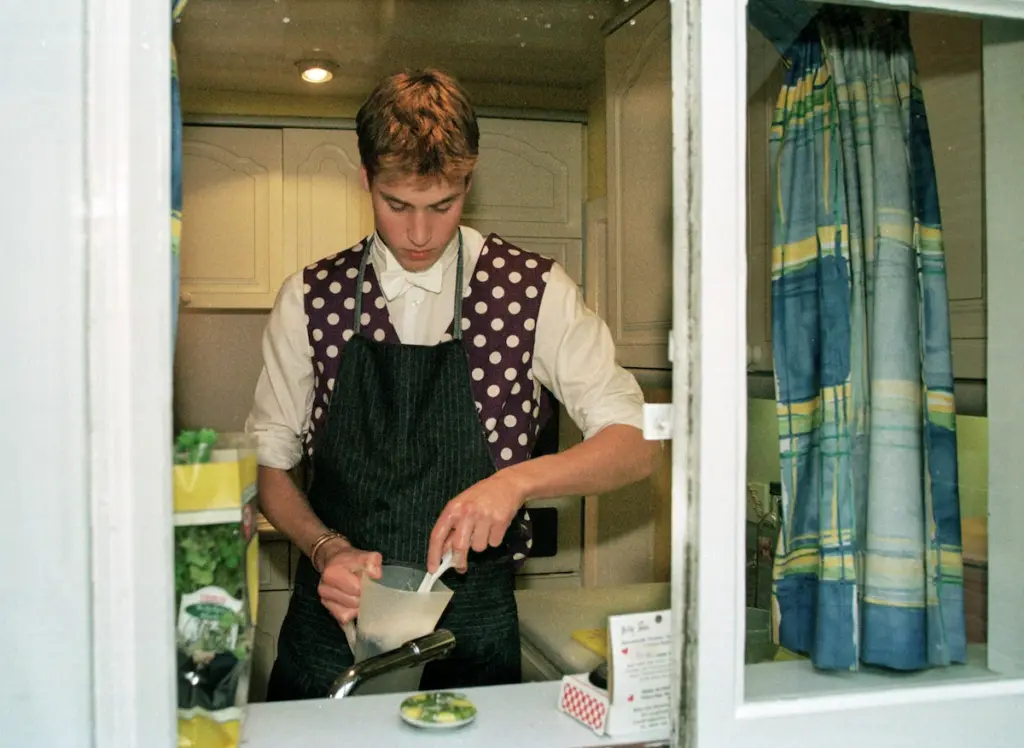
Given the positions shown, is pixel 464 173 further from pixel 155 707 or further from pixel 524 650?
pixel 155 707

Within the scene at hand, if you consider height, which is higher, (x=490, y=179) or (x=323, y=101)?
(x=323, y=101)

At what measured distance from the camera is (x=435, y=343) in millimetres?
1662

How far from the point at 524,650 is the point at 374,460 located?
16.3 inches

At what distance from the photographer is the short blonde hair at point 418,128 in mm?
1466

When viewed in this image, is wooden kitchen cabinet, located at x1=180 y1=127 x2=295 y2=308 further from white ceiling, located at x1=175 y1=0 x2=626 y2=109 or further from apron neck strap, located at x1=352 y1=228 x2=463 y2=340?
apron neck strap, located at x1=352 y1=228 x2=463 y2=340

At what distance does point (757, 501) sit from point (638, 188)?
4.44 ft

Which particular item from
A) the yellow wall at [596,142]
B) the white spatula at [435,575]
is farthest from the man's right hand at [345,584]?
the yellow wall at [596,142]

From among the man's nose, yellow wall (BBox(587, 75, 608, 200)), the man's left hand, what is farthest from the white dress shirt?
yellow wall (BBox(587, 75, 608, 200))

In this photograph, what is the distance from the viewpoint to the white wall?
2.20 feet

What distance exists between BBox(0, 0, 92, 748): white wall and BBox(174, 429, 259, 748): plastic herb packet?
0.26 feet

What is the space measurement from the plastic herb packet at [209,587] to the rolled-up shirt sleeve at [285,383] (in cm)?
74

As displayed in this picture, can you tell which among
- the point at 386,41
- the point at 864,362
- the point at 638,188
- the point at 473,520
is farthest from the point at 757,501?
the point at 386,41

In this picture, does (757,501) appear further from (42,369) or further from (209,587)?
(42,369)

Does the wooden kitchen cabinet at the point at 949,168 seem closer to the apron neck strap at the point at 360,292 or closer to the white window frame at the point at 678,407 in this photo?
the white window frame at the point at 678,407
